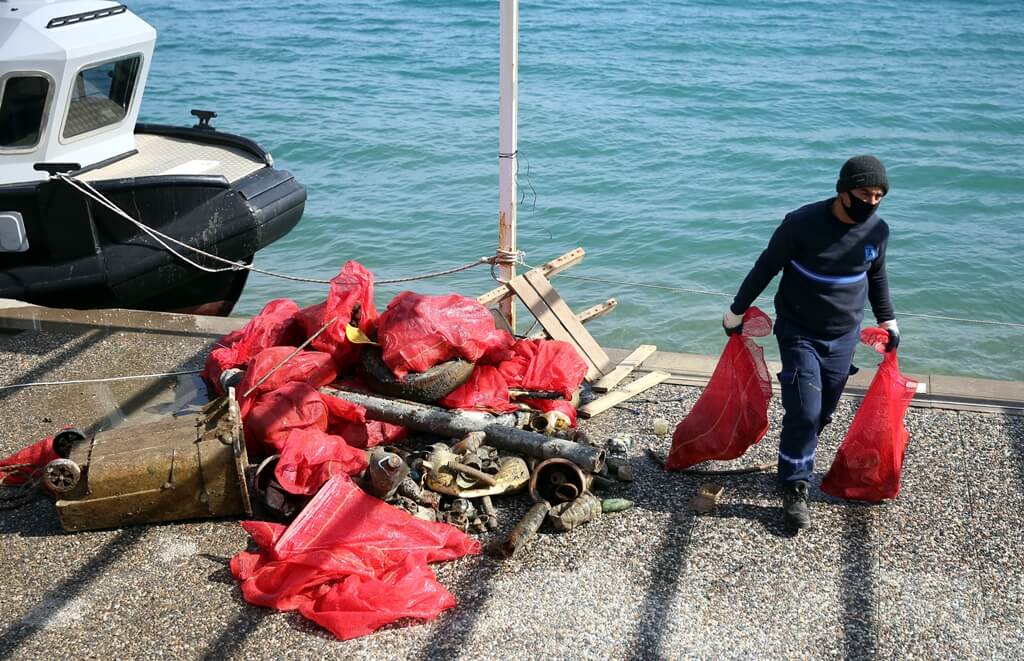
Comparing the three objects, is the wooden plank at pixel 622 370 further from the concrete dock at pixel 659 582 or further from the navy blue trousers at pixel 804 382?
the navy blue trousers at pixel 804 382

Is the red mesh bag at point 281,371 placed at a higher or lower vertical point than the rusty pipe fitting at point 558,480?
higher

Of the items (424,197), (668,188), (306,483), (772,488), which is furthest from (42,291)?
(668,188)

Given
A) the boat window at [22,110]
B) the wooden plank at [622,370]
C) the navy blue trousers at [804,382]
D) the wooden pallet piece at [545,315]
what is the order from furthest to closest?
1. the boat window at [22,110]
2. the wooden pallet piece at [545,315]
3. the wooden plank at [622,370]
4. the navy blue trousers at [804,382]

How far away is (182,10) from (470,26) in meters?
11.0

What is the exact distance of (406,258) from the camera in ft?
43.5

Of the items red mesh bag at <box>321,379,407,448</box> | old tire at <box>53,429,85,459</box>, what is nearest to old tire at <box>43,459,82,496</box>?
old tire at <box>53,429,85,459</box>

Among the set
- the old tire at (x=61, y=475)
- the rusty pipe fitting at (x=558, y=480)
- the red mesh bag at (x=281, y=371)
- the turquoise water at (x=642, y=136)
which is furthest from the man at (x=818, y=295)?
the old tire at (x=61, y=475)

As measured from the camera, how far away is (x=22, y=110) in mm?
8172

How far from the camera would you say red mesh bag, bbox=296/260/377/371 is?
5879mm

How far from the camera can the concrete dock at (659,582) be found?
13.4ft

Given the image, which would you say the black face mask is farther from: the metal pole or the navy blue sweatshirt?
the metal pole

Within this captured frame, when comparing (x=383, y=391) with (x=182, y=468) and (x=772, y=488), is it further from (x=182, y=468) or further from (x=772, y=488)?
(x=772, y=488)

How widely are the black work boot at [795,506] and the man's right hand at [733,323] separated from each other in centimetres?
79

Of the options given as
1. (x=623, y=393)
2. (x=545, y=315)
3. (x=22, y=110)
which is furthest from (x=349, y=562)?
(x=22, y=110)
